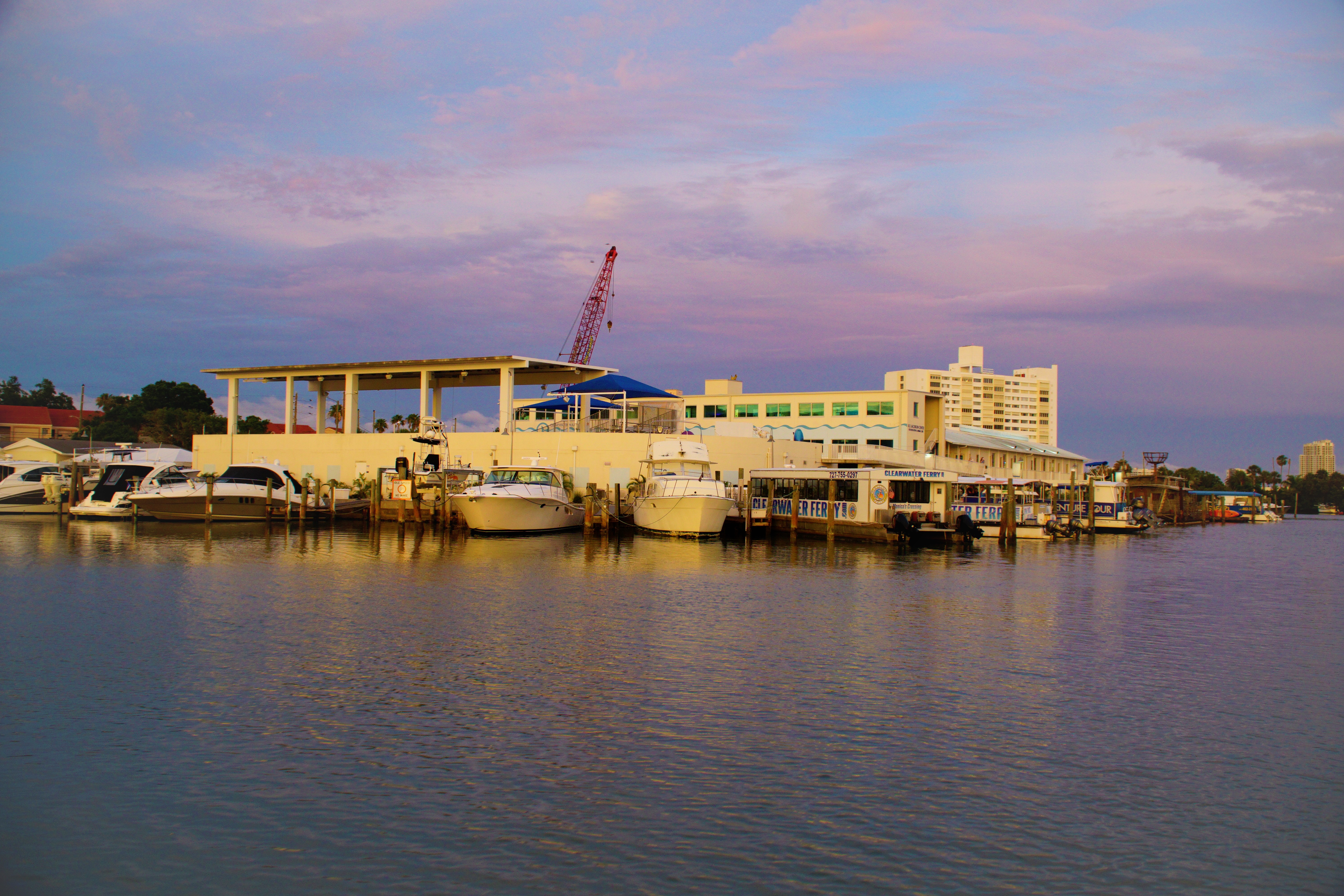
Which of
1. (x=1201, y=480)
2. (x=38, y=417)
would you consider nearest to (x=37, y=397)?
(x=38, y=417)

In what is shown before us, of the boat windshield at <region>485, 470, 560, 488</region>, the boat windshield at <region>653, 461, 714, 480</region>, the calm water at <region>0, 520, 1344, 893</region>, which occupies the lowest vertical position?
the calm water at <region>0, 520, 1344, 893</region>

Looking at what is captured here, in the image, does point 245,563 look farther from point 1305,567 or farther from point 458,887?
point 1305,567

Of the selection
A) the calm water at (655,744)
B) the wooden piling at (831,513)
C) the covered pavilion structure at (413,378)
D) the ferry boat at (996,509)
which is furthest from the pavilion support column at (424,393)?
the calm water at (655,744)

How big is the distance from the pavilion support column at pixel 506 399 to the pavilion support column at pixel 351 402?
→ 9.87 metres

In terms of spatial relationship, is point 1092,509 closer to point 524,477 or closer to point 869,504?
point 869,504

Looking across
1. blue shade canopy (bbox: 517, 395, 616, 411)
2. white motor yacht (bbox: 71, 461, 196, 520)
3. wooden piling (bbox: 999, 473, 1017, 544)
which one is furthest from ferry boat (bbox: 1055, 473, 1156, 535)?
white motor yacht (bbox: 71, 461, 196, 520)

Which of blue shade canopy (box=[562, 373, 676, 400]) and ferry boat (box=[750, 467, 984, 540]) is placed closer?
ferry boat (box=[750, 467, 984, 540])

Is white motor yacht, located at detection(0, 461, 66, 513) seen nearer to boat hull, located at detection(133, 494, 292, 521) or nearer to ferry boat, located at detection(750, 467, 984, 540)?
boat hull, located at detection(133, 494, 292, 521)

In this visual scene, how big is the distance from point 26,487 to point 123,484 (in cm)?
1419

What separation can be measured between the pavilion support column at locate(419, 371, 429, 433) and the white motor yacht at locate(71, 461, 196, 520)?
507 inches

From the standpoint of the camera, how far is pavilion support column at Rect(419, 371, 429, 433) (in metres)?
58.1

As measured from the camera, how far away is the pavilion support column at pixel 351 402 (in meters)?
61.3

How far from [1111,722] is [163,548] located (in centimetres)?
3501

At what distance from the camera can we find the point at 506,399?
5819 centimetres
